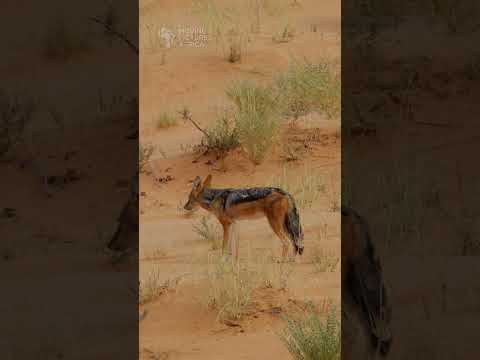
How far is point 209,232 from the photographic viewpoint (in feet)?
25.7

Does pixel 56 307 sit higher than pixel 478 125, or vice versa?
pixel 478 125

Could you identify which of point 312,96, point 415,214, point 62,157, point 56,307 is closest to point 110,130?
point 62,157

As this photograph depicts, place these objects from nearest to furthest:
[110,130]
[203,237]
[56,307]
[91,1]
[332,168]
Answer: [56,307], [203,237], [332,168], [110,130], [91,1]

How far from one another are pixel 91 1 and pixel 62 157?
182 inches

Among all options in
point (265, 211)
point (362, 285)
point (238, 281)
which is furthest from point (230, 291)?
point (362, 285)

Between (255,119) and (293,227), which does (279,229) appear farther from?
(255,119)

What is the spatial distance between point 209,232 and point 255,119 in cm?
257

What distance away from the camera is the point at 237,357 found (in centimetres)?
562

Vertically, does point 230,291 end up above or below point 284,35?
below

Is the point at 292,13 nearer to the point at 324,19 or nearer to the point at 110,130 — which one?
the point at 324,19

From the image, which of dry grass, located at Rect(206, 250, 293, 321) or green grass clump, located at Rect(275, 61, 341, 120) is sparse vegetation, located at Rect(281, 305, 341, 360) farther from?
green grass clump, located at Rect(275, 61, 341, 120)

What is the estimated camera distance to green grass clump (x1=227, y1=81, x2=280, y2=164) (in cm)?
1005

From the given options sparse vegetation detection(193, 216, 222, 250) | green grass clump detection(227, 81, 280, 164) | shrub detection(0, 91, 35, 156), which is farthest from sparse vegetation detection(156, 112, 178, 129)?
sparse vegetation detection(193, 216, 222, 250)

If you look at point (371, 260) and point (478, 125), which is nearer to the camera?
point (371, 260)
